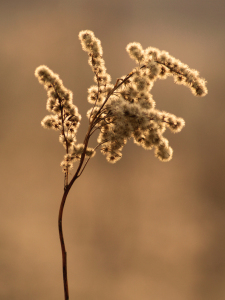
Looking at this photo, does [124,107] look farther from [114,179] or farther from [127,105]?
[114,179]

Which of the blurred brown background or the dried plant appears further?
the blurred brown background

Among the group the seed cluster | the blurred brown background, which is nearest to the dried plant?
the seed cluster

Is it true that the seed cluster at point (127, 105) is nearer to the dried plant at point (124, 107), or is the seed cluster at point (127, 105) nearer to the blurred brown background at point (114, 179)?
the dried plant at point (124, 107)

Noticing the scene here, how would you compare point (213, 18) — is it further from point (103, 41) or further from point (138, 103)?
point (138, 103)

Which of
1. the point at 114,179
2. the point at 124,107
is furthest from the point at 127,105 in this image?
the point at 114,179

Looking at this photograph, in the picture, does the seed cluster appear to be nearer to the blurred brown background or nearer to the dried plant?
the dried plant

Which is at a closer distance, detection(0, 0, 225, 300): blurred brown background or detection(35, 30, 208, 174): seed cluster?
detection(35, 30, 208, 174): seed cluster
